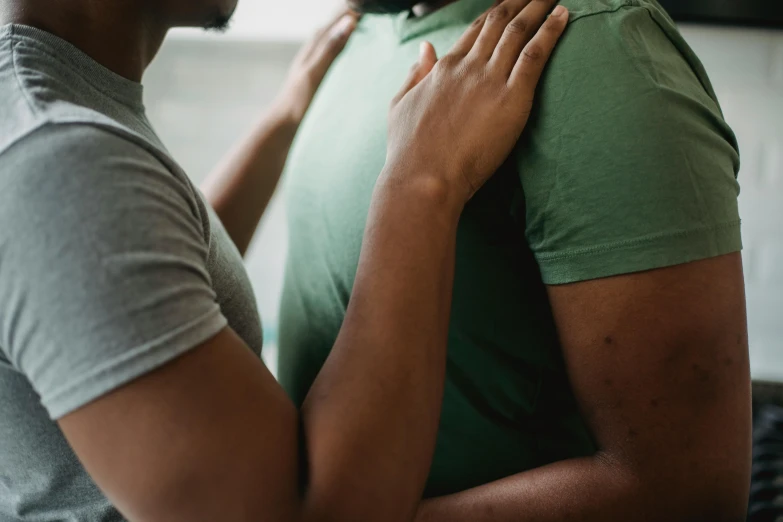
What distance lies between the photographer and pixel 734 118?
128 centimetres

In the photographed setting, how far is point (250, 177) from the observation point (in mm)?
995

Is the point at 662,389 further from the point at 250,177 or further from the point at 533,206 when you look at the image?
the point at 250,177

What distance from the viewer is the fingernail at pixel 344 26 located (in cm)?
102

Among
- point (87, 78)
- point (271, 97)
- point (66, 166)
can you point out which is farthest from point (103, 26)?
point (271, 97)

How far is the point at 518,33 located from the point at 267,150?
540 mm

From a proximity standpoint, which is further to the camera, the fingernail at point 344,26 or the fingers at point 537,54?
the fingernail at point 344,26

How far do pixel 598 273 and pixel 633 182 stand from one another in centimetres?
8

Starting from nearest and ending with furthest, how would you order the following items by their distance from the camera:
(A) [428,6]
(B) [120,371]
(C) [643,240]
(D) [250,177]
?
(B) [120,371] < (C) [643,240] < (A) [428,6] < (D) [250,177]

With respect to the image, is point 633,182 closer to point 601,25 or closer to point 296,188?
point 601,25

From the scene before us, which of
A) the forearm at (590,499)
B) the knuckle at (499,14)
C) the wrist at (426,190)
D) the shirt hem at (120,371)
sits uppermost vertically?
A: the knuckle at (499,14)

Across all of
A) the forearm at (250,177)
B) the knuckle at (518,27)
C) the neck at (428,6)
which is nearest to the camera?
the knuckle at (518,27)

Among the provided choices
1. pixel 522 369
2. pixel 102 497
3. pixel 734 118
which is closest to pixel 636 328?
pixel 522 369

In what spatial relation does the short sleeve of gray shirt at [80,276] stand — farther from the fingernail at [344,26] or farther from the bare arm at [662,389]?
the fingernail at [344,26]

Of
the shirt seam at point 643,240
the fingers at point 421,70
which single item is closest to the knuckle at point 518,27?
the fingers at point 421,70
